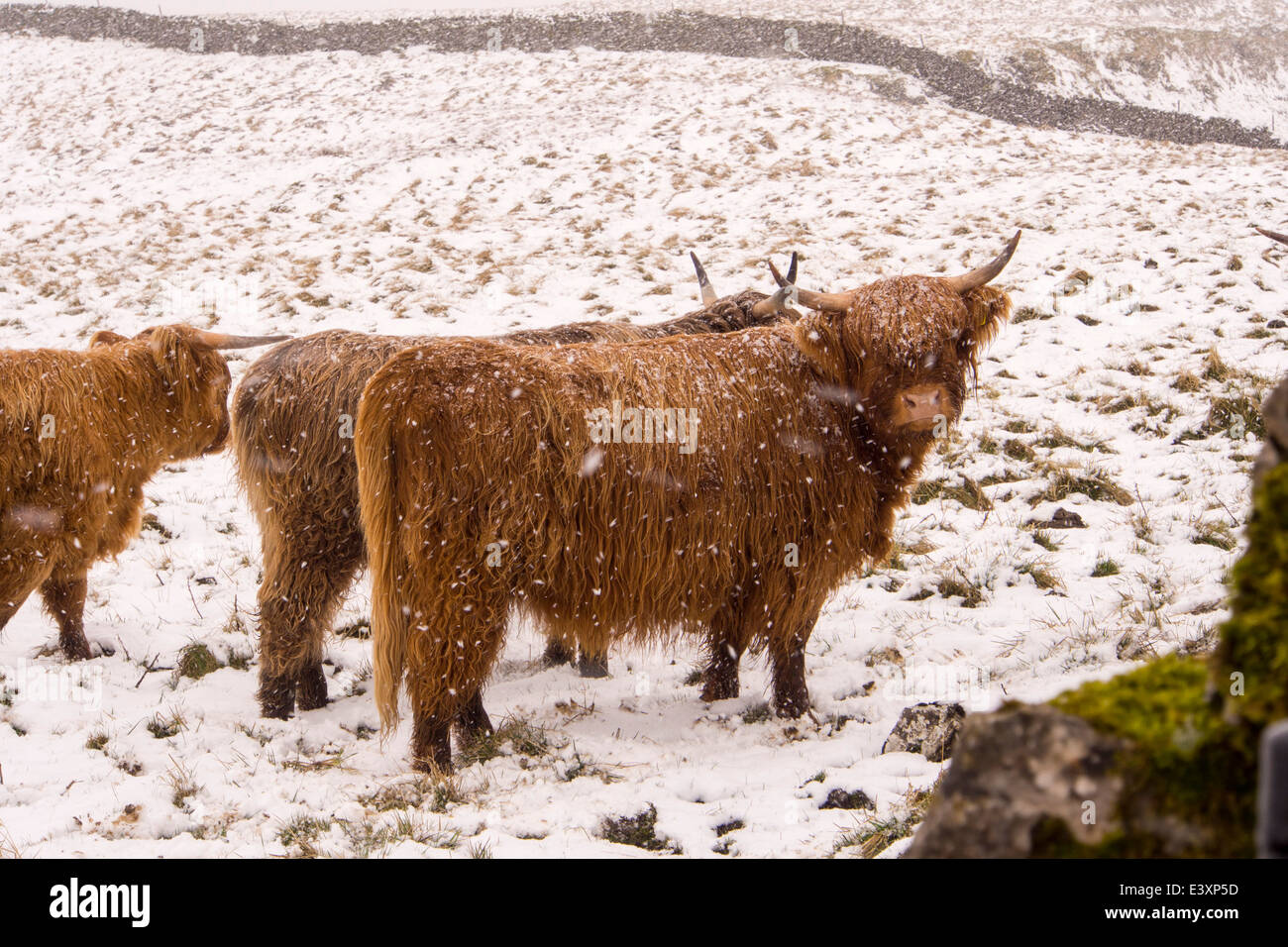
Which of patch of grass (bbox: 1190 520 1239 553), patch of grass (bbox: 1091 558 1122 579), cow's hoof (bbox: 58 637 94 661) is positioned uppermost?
patch of grass (bbox: 1190 520 1239 553)

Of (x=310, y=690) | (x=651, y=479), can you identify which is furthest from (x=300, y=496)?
(x=651, y=479)

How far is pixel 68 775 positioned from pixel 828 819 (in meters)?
2.88

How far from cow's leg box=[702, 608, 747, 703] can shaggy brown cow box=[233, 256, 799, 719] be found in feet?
5.56

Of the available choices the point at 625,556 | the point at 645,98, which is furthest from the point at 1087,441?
the point at 645,98

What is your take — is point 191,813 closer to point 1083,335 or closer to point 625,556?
point 625,556

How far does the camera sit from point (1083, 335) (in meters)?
7.83

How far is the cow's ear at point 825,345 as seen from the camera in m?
3.75

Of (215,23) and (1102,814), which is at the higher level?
(215,23)

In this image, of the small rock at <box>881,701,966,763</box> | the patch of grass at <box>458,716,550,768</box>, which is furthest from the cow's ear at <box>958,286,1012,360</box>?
the patch of grass at <box>458,716,550,768</box>

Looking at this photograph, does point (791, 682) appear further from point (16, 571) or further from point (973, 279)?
point (16, 571)

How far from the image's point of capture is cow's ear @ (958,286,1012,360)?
3760 mm

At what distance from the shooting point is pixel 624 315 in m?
9.18

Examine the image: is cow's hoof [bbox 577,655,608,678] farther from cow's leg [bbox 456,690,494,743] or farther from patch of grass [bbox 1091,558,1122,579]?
patch of grass [bbox 1091,558,1122,579]

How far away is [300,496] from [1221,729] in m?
3.80
